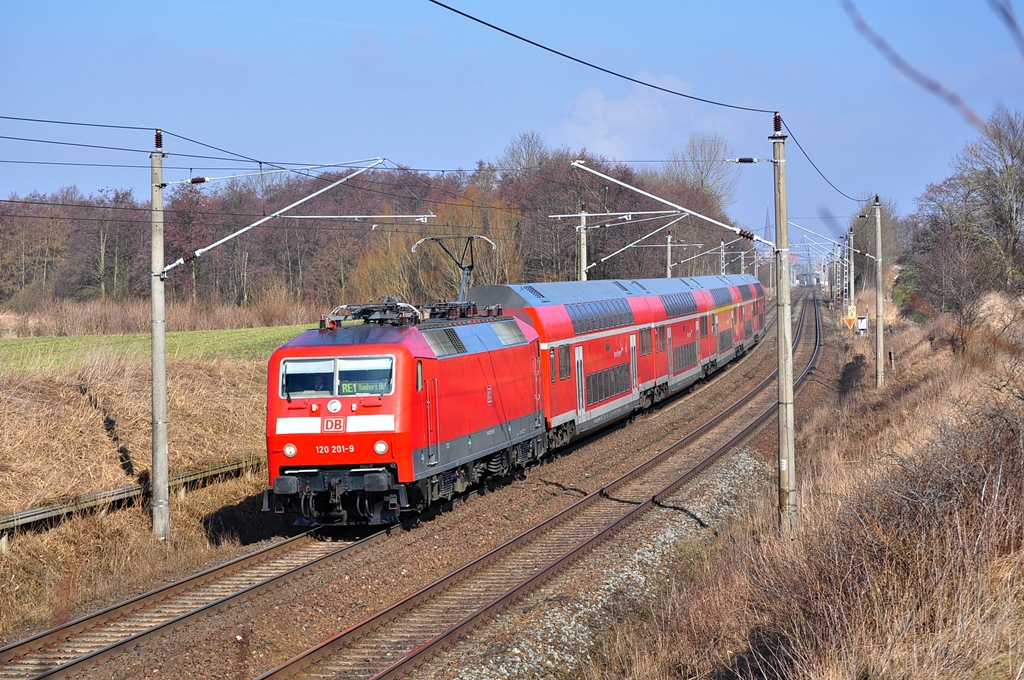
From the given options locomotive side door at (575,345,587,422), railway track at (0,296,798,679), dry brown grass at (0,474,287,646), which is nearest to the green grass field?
dry brown grass at (0,474,287,646)

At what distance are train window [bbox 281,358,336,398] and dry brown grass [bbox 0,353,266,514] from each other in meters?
4.13

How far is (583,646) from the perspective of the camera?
10.4m

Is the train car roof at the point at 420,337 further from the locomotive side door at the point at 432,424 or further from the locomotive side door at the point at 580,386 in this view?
the locomotive side door at the point at 580,386

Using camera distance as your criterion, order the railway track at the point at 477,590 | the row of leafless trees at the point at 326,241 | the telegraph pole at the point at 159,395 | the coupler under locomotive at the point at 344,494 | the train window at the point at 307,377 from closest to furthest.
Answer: the railway track at the point at 477,590 → the coupler under locomotive at the point at 344,494 → the train window at the point at 307,377 → the telegraph pole at the point at 159,395 → the row of leafless trees at the point at 326,241

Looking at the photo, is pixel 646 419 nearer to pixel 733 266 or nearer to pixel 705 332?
pixel 705 332

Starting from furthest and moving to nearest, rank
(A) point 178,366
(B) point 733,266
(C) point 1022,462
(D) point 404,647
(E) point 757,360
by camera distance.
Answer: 1. (B) point 733,266
2. (E) point 757,360
3. (A) point 178,366
4. (D) point 404,647
5. (C) point 1022,462

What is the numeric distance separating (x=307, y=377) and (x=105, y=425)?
6.71m

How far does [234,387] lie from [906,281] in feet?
160

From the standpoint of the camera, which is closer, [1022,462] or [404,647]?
[1022,462]

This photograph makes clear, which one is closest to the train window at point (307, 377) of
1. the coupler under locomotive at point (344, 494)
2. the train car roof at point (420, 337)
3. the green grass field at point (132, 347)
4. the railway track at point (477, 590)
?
the train car roof at point (420, 337)

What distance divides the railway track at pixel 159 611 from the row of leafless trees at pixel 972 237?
23.6m

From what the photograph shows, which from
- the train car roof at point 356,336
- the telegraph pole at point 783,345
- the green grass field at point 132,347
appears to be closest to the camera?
the telegraph pole at point 783,345

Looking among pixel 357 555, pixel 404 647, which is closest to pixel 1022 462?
pixel 404 647

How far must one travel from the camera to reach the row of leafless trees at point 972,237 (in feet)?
114
